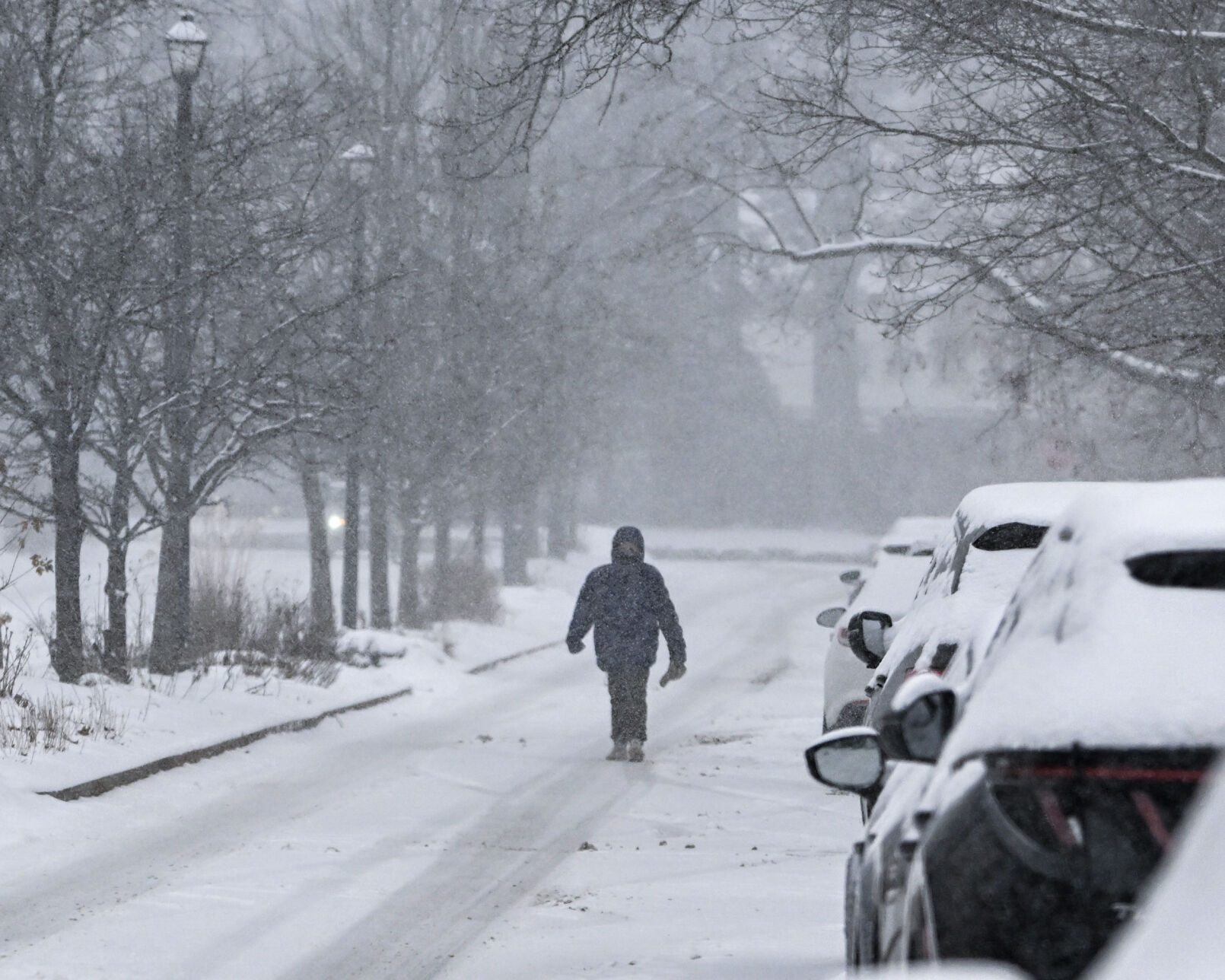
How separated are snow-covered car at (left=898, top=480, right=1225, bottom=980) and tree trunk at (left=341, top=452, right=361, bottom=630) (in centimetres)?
1740

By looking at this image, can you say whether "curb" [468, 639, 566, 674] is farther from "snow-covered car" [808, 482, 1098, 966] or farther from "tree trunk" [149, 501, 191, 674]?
"snow-covered car" [808, 482, 1098, 966]

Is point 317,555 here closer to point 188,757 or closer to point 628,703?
point 628,703

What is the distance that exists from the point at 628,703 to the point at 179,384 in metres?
4.55

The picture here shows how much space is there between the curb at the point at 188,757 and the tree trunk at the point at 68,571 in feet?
5.12

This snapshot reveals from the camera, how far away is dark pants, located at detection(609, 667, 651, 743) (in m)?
13.5

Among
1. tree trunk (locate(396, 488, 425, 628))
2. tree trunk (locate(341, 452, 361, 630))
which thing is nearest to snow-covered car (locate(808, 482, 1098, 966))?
tree trunk (locate(341, 452, 361, 630))

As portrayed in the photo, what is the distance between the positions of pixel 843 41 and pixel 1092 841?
9178 mm

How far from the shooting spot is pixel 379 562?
78.4 ft

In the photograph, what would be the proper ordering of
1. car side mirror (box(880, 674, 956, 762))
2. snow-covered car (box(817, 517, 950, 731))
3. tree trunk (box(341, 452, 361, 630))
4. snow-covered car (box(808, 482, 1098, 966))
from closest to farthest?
car side mirror (box(880, 674, 956, 762)) < snow-covered car (box(808, 482, 1098, 966)) < snow-covered car (box(817, 517, 950, 731)) < tree trunk (box(341, 452, 361, 630))

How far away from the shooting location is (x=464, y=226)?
2594 cm

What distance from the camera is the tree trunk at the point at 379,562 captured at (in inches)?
934

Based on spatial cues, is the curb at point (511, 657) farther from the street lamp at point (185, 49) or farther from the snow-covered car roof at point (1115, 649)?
the snow-covered car roof at point (1115, 649)

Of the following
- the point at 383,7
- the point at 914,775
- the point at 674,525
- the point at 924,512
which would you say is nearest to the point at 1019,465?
the point at 924,512

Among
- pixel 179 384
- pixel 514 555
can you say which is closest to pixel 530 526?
pixel 514 555
